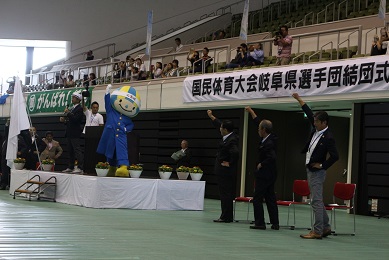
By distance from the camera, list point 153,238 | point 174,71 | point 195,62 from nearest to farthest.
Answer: point 153,238 → point 195,62 → point 174,71

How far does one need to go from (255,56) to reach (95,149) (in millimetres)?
5597

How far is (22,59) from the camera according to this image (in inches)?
1422

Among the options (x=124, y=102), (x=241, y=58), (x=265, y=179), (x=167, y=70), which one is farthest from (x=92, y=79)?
(x=265, y=179)

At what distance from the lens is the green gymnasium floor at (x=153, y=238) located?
8133 mm

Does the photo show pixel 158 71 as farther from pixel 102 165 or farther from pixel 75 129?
pixel 102 165

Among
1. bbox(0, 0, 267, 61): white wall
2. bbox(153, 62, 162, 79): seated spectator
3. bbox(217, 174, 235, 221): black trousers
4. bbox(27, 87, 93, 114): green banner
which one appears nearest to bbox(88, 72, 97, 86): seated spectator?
bbox(27, 87, 93, 114): green banner

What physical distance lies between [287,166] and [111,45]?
13059 millimetres

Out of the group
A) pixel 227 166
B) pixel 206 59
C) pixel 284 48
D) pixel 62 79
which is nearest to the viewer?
pixel 227 166

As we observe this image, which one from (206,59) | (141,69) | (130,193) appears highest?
(206,59)

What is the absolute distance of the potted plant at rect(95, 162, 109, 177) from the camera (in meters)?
15.1

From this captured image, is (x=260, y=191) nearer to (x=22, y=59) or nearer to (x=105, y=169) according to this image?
(x=105, y=169)

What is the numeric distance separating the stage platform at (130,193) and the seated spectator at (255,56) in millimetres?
5343

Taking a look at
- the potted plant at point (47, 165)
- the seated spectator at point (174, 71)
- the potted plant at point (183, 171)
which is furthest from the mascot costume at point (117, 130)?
the seated spectator at point (174, 71)

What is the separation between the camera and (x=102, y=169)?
1509cm
